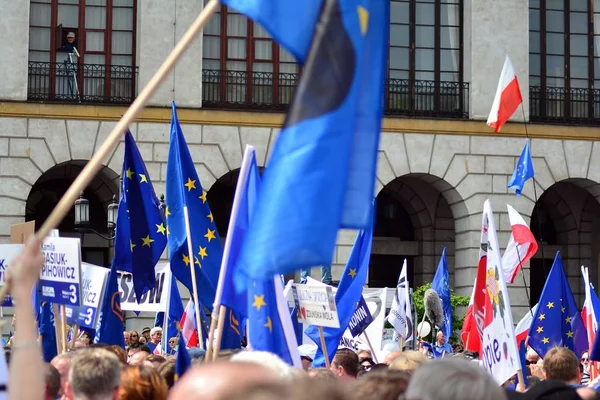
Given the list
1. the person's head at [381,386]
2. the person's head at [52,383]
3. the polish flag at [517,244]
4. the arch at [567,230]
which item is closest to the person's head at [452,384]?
the person's head at [381,386]

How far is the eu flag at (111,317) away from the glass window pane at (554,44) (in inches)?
729

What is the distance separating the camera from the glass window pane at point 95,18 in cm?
2530

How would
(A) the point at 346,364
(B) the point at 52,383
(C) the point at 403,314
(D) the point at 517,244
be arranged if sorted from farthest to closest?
(D) the point at 517,244 → (C) the point at 403,314 → (A) the point at 346,364 → (B) the point at 52,383

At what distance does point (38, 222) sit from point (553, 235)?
504 inches

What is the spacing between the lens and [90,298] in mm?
10836

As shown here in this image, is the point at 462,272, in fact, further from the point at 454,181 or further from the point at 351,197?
the point at 351,197

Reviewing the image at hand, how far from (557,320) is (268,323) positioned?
7878 millimetres

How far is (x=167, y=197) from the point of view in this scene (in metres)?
10.7

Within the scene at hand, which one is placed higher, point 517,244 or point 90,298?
point 517,244

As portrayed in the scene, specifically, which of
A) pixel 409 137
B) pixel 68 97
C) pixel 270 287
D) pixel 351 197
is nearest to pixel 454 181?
pixel 409 137

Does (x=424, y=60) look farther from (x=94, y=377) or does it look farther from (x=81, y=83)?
(x=94, y=377)

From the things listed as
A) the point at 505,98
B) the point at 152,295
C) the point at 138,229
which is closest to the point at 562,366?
the point at 138,229

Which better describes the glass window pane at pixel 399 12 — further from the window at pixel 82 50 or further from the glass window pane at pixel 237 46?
the window at pixel 82 50

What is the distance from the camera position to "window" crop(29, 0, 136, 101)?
24984 millimetres
